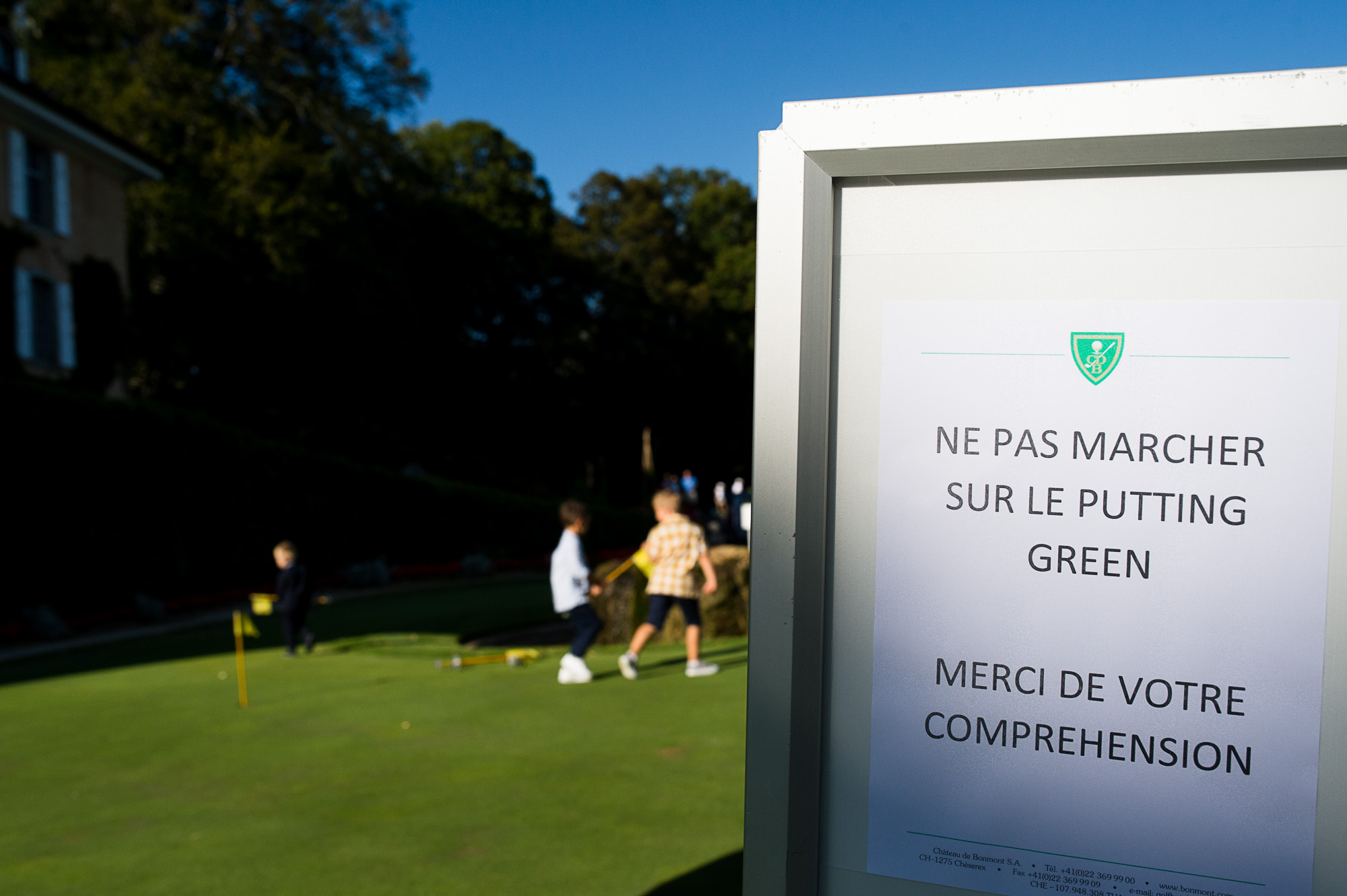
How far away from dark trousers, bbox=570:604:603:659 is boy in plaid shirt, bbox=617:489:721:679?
341mm

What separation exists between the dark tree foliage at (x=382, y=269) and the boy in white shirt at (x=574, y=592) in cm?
1896

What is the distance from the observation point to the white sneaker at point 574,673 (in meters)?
9.02

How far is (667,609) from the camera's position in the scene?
9.49 meters

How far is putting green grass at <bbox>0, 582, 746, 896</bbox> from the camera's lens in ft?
15.2

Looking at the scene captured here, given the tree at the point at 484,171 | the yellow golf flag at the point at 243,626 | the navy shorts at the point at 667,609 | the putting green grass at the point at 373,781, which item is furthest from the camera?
the tree at the point at 484,171

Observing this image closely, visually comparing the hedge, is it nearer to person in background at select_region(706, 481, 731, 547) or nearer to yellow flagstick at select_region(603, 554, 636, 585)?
person in background at select_region(706, 481, 731, 547)

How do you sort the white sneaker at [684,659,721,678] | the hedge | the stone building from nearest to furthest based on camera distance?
the white sneaker at [684,659,721,678], the hedge, the stone building

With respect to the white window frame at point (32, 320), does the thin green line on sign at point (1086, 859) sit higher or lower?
lower

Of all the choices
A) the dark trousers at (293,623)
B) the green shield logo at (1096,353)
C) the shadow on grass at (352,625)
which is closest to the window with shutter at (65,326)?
the shadow on grass at (352,625)

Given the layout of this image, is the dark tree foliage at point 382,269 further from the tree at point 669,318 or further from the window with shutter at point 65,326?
the window with shutter at point 65,326

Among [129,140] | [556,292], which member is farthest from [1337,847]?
[556,292]

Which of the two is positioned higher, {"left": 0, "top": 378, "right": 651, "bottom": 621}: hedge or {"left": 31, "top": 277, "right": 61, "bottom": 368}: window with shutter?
{"left": 31, "top": 277, "right": 61, "bottom": 368}: window with shutter

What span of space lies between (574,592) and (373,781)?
11.3 ft

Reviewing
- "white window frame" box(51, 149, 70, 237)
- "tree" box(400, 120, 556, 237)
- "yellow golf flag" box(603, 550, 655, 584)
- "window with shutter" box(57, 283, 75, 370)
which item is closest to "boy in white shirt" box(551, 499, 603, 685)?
"yellow golf flag" box(603, 550, 655, 584)
